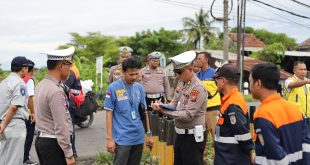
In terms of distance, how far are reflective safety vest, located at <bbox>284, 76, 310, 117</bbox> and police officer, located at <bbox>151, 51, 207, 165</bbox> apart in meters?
2.64

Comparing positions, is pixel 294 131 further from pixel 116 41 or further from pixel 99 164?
pixel 116 41

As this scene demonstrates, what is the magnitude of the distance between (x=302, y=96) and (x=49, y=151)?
454 cm

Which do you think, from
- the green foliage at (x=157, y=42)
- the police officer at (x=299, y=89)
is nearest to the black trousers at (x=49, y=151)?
the police officer at (x=299, y=89)

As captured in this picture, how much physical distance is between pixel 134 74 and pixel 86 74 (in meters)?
16.4

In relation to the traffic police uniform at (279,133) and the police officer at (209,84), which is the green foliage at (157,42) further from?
the traffic police uniform at (279,133)

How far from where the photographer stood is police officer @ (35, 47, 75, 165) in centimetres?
401

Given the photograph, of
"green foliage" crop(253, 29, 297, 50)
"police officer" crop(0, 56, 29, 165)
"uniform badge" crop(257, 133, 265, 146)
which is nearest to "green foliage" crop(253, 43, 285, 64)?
"green foliage" crop(253, 29, 297, 50)

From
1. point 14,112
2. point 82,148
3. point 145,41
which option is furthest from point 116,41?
point 14,112

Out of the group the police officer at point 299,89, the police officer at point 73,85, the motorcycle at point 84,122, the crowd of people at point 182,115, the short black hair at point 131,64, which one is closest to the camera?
the crowd of people at point 182,115

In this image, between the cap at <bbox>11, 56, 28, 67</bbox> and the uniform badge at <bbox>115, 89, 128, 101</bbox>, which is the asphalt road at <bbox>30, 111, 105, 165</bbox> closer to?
the cap at <bbox>11, 56, 28, 67</bbox>

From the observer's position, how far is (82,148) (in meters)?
8.91

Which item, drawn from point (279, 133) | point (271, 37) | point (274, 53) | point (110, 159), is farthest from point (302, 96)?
point (271, 37)

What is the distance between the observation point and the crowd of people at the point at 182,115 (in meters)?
3.20

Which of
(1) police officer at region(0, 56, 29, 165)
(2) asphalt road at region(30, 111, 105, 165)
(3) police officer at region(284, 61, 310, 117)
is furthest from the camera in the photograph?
(2) asphalt road at region(30, 111, 105, 165)
